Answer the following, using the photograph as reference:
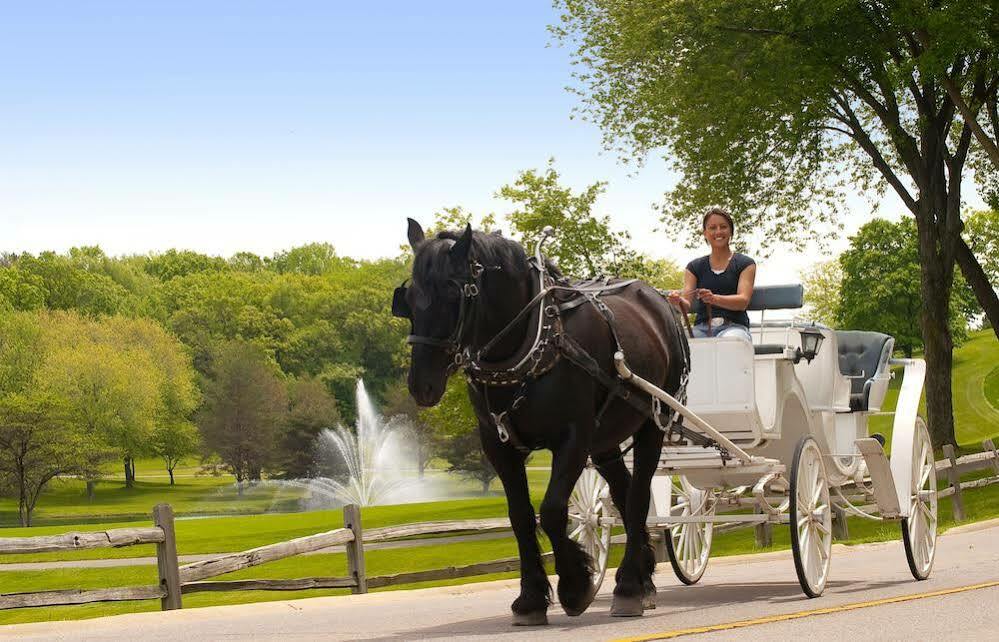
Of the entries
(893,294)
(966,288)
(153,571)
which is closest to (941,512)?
(153,571)

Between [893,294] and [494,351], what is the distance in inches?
2798

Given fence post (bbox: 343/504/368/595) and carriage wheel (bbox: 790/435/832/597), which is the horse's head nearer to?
carriage wheel (bbox: 790/435/832/597)

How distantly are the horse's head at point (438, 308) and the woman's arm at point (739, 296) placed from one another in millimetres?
3241

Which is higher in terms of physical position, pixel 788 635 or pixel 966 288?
pixel 966 288

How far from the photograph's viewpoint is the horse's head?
7422mm

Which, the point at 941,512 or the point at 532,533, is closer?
the point at 532,533

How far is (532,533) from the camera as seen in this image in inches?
323

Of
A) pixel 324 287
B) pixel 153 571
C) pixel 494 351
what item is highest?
pixel 324 287

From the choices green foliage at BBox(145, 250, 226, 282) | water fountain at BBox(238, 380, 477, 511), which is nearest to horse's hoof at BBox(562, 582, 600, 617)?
water fountain at BBox(238, 380, 477, 511)

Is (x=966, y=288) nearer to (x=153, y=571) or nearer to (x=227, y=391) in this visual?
(x=227, y=391)

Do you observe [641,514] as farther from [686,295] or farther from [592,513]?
[686,295]

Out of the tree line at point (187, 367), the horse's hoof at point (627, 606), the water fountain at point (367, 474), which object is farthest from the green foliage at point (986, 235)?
the horse's hoof at point (627, 606)

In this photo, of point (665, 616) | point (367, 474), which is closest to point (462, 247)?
point (665, 616)

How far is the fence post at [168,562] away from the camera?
43.0ft
